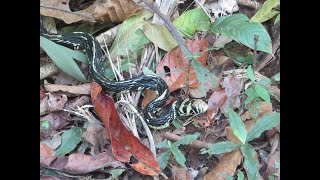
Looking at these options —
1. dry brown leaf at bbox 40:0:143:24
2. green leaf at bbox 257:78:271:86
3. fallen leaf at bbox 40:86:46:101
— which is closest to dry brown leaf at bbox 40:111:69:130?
fallen leaf at bbox 40:86:46:101

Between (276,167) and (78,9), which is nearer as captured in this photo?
(276,167)

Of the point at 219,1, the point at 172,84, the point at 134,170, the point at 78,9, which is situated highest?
the point at 78,9

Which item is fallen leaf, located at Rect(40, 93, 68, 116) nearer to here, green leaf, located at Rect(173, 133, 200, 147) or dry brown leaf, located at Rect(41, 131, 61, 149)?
dry brown leaf, located at Rect(41, 131, 61, 149)

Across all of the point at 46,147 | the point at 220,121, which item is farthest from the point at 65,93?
the point at 220,121

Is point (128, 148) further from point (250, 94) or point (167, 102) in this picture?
point (250, 94)

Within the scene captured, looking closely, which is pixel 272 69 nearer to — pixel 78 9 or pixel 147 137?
pixel 147 137

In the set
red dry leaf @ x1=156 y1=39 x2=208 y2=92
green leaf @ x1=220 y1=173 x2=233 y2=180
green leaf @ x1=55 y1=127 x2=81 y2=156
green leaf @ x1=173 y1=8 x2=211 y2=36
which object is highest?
green leaf @ x1=173 y1=8 x2=211 y2=36

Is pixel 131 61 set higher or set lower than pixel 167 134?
higher
